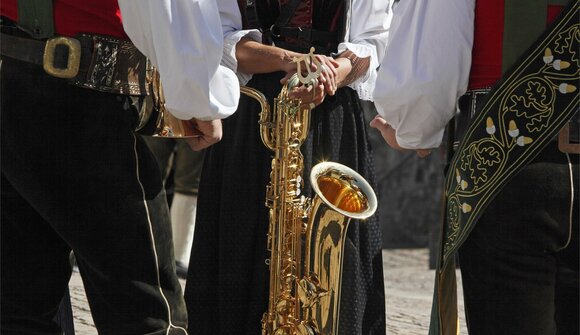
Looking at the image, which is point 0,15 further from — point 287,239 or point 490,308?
point 490,308

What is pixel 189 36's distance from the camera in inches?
121

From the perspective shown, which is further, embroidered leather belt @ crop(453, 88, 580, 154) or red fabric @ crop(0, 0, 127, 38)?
red fabric @ crop(0, 0, 127, 38)

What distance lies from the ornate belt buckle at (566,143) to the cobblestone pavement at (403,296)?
2192mm

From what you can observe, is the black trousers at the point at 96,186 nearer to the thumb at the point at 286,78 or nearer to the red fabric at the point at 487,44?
the thumb at the point at 286,78

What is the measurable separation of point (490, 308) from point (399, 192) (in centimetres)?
741

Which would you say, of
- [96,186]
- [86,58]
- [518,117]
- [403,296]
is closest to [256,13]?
[86,58]

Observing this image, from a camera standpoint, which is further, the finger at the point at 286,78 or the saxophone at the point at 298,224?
the finger at the point at 286,78

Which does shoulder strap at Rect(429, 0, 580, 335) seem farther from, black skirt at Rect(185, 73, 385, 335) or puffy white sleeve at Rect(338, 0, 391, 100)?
puffy white sleeve at Rect(338, 0, 391, 100)

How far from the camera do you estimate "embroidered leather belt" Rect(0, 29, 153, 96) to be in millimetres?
3035

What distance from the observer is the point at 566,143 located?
2.96 m

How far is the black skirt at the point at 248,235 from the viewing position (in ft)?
12.9

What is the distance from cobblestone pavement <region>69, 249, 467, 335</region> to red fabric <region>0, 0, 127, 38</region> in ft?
6.34

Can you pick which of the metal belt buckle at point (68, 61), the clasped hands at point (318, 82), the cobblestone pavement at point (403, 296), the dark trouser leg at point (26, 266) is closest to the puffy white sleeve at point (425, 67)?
the clasped hands at point (318, 82)

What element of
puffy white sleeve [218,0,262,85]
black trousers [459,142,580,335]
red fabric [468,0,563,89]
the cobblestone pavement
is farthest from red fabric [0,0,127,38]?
the cobblestone pavement
